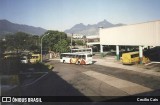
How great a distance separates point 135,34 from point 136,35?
279mm

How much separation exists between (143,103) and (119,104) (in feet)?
5.55

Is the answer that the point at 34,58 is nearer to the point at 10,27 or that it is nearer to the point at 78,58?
the point at 78,58

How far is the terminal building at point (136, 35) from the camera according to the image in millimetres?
36250

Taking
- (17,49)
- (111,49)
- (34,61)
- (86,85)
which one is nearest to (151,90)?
(86,85)

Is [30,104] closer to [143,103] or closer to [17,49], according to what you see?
[143,103]

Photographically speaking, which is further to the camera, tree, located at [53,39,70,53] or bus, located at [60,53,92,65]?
tree, located at [53,39,70,53]

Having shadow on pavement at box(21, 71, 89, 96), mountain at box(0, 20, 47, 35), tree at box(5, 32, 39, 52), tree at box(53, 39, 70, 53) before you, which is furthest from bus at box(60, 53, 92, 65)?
shadow on pavement at box(21, 71, 89, 96)

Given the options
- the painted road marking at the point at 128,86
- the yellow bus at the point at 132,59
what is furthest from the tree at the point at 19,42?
the painted road marking at the point at 128,86

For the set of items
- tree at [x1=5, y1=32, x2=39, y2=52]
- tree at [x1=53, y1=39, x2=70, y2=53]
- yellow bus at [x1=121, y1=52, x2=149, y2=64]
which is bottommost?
yellow bus at [x1=121, y1=52, x2=149, y2=64]

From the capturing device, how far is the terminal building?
36.2 m

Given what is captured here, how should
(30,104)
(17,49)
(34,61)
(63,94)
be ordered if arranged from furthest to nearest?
(17,49) → (34,61) → (63,94) → (30,104)

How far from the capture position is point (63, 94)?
803 inches

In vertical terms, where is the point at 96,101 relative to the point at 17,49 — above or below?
below

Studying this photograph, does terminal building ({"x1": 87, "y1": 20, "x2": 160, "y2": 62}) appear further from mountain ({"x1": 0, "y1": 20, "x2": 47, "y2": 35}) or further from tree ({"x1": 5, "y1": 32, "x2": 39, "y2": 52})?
tree ({"x1": 5, "y1": 32, "x2": 39, "y2": 52})
